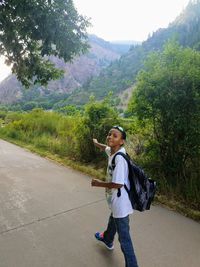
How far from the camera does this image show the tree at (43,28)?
19.1 feet

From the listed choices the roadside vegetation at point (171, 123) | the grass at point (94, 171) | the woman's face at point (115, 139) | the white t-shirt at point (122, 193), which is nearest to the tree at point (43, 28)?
the roadside vegetation at point (171, 123)

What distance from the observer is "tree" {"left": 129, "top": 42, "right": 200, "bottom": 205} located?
496cm

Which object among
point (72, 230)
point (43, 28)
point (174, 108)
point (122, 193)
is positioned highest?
point (43, 28)

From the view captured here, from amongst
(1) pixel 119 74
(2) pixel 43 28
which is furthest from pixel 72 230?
(1) pixel 119 74

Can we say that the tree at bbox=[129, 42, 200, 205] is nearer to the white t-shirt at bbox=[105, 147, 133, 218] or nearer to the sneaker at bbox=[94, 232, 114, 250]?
the sneaker at bbox=[94, 232, 114, 250]

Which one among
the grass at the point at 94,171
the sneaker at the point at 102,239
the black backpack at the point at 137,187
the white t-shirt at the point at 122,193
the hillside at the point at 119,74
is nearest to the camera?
the white t-shirt at the point at 122,193

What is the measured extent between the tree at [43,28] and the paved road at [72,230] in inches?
127

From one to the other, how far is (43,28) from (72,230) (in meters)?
4.42

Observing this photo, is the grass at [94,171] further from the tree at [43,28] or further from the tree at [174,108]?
the tree at [43,28]

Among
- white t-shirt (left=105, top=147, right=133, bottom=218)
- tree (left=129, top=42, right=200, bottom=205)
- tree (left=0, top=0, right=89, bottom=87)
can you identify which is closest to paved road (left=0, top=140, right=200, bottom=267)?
white t-shirt (left=105, top=147, right=133, bottom=218)

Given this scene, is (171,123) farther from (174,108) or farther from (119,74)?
(119,74)

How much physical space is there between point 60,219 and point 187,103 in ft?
9.60

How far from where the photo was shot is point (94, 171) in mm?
6973

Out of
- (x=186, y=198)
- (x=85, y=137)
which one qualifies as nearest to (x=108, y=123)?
(x=85, y=137)
